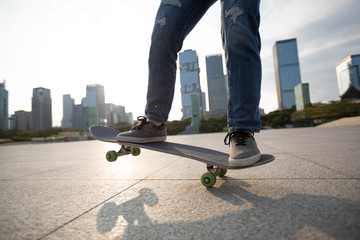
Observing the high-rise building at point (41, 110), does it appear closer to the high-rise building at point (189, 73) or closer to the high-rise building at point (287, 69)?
the high-rise building at point (189, 73)

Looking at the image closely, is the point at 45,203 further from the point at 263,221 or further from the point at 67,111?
the point at 67,111

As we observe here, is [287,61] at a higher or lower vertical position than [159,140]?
higher

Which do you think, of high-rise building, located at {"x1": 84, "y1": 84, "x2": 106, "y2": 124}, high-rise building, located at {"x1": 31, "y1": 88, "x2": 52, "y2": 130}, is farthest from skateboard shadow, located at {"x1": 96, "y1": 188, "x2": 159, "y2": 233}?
high-rise building, located at {"x1": 84, "y1": 84, "x2": 106, "y2": 124}

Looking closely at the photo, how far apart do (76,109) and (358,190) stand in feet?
334

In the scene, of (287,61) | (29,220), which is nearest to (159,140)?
(29,220)

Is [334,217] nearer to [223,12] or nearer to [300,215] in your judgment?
[300,215]

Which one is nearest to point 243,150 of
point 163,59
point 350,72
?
point 163,59

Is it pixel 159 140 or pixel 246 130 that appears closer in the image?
pixel 246 130

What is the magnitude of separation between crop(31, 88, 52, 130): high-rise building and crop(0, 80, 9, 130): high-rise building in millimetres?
14205

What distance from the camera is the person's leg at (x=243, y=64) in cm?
104

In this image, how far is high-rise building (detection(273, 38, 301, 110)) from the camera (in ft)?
272

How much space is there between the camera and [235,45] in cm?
105

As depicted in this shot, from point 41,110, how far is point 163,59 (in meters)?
87.5

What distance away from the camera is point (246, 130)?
41.4 inches
